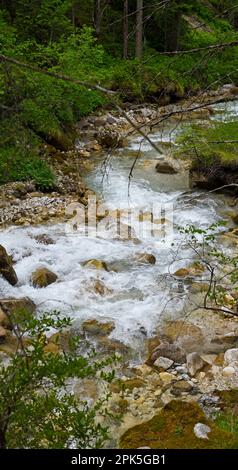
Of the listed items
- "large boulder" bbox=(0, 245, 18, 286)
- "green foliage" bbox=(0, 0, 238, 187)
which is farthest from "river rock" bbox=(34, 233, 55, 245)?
"green foliage" bbox=(0, 0, 238, 187)

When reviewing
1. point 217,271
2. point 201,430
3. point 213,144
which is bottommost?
point 217,271

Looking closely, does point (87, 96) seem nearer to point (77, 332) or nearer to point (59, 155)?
point (59, 155)

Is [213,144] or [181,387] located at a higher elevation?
[213,144]

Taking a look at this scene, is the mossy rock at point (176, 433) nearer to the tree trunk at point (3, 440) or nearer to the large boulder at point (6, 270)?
the tree trunk at point (3, 440)

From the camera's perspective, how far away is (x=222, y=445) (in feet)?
12.4

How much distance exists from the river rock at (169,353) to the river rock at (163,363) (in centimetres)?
6

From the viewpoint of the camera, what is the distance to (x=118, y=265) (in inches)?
325

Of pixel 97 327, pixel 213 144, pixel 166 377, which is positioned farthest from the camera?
pixel 213 144

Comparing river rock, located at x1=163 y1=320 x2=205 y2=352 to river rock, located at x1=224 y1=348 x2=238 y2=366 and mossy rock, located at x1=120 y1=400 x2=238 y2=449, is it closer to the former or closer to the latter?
river rock, located at x1=224 y1=348 x2=238 y2=366

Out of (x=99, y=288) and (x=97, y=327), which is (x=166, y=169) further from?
(x=97, y=327)

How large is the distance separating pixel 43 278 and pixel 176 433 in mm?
3915

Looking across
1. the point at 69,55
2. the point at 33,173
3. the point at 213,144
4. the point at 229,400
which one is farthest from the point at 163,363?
the point at 69,55
